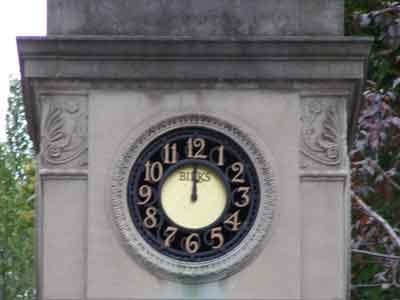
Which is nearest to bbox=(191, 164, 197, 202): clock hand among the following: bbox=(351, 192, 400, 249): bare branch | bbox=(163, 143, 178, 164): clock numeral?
bbox=(163, 143, 178, 164): clock numeral

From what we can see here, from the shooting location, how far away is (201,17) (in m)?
16.9

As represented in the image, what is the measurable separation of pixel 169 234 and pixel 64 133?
3.29 feet

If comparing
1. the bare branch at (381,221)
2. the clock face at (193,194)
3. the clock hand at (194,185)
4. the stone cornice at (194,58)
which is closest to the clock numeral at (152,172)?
the clock face at (193,194)

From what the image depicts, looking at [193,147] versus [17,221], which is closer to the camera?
[193,147]

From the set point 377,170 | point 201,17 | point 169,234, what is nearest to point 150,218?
point 169,234

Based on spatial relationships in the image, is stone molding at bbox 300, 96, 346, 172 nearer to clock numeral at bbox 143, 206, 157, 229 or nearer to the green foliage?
clock numeral at bbox 143, 206, 157, 229

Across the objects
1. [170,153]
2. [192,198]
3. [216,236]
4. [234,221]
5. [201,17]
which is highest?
[201,17]

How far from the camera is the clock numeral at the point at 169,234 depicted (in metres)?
16.8

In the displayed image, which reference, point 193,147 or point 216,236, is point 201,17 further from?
point 216,236

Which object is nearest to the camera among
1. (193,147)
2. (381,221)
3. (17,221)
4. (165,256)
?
(165,256)

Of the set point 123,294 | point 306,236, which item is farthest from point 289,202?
point 123,294

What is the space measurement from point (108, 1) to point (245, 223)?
1796 millimetres

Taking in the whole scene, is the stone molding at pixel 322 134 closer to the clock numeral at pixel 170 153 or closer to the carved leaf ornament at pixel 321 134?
the carved leaf ornament at pixel 321 134

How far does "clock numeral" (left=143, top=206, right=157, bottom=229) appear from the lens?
55.0ft
